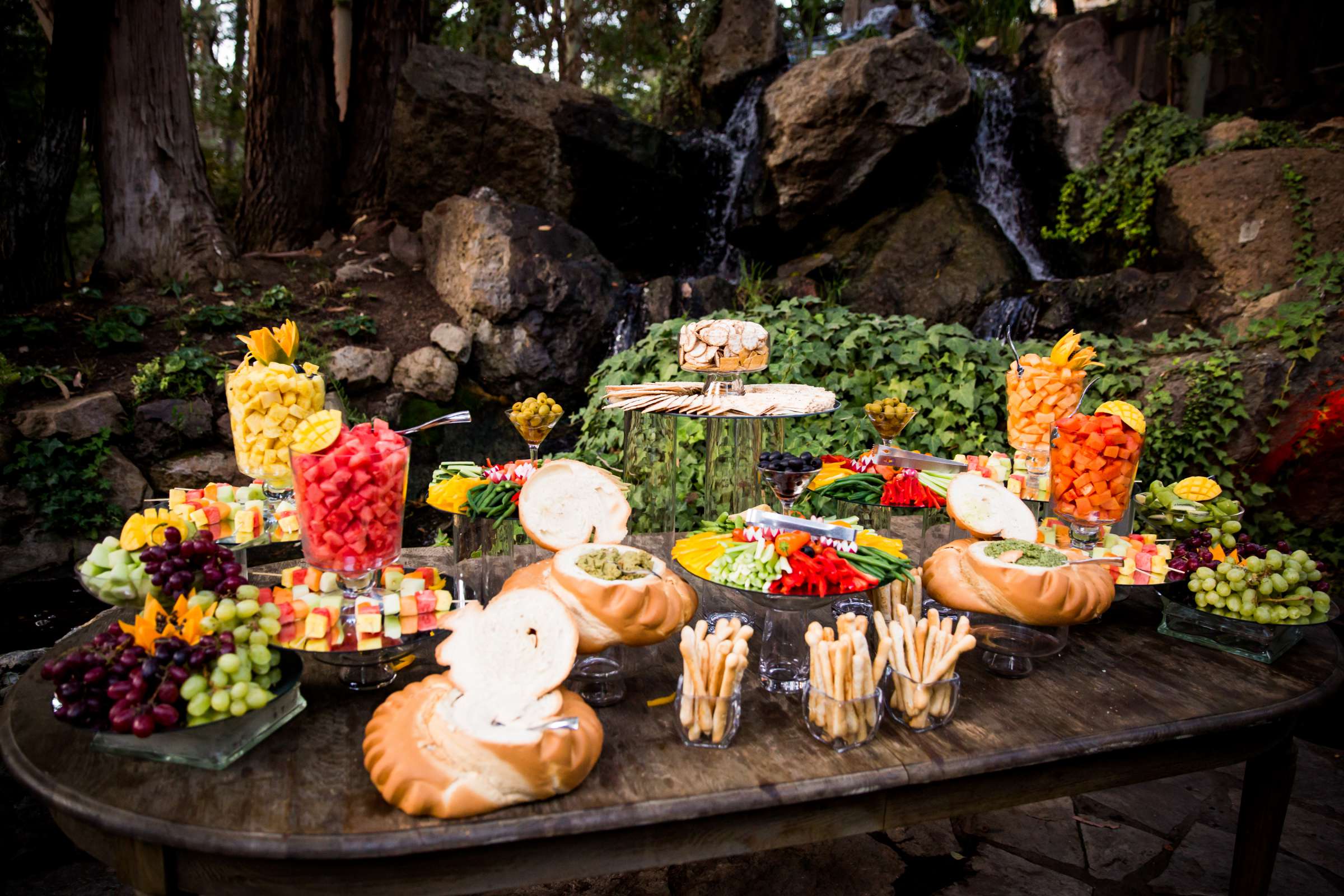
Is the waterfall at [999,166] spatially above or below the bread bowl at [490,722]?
above

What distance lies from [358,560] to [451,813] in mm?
585

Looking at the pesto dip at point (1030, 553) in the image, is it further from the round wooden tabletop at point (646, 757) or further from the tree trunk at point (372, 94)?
the tree trunk at point (372, 94)

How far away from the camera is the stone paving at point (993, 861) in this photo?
2.38 meters

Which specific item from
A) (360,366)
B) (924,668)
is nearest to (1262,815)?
(924,668)

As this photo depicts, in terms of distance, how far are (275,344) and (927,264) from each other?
18.3ft

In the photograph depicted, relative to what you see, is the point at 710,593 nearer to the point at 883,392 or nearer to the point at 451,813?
the point at 451,813

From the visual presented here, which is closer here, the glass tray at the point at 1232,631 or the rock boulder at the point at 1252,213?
the glass tray at the point at 1232,631

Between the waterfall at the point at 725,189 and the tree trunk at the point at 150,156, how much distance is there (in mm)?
4137

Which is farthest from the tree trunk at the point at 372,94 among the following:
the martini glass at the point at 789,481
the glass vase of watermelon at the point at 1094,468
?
the glass vase of watermelon at the point at 1094,468

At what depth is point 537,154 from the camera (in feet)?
23.2

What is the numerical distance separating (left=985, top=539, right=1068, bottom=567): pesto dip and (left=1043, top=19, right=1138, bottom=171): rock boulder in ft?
20.1

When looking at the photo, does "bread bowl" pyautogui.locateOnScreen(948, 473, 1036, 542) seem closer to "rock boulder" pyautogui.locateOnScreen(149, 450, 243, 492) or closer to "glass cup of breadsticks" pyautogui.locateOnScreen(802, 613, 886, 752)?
"glass cup of breadsticks" pyautogui.locateOnScreen(802, 613, 886, 752)

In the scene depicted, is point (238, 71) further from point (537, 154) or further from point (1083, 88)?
point (1083, 88)

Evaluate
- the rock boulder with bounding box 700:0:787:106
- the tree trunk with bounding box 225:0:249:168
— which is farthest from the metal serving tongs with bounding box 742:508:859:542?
the tree trunk with bounding box 225:0:249:168
